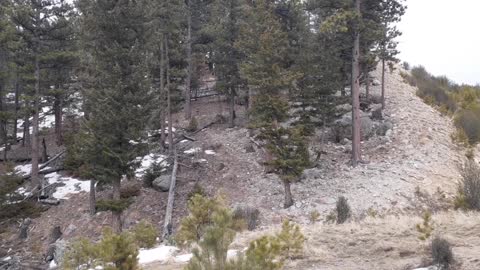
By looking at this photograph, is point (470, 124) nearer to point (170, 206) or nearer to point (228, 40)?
point (228, 40)

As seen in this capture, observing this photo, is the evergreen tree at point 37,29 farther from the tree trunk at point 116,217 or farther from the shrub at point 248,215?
the shrub at point 248,215

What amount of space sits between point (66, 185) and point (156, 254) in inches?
682

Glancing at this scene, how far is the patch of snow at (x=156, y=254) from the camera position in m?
10.2

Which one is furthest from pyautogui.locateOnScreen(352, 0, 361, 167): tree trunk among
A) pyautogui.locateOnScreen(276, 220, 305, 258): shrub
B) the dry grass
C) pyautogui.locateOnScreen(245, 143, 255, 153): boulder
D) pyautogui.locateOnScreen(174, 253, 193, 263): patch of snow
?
pyautogui.locateOnScreen(174, 253, 193, 263): patch of snow

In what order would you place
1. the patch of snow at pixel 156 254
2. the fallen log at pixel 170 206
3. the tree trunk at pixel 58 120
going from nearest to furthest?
the patch of snow at pixel 156 254
the fallen log at pixel 170 206
the tree trunk at pixel 58 120

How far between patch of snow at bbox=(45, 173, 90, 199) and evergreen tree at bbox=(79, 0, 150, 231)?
6318 millimetres

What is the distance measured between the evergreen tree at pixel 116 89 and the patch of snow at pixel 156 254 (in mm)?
7792

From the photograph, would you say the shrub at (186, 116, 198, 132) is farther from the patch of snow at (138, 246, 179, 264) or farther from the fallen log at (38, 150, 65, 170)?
the patch of snow at (138, 246, 179, 264)

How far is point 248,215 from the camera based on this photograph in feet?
55.1

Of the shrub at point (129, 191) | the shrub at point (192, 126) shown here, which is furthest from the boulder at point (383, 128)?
the shrub at point (129, 191)

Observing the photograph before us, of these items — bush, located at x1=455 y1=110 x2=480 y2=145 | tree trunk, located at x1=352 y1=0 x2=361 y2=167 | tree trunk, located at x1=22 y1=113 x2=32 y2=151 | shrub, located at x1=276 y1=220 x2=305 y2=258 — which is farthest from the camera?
tree trunk, located at x1=22 y1=113 x2=32 y2=151

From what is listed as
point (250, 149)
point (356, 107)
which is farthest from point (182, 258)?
point (250, 149)

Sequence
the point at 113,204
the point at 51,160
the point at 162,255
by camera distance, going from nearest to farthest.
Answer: the point at 162,255 → the point at 113,204 → the point at 51,160

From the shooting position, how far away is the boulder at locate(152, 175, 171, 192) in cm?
2292
